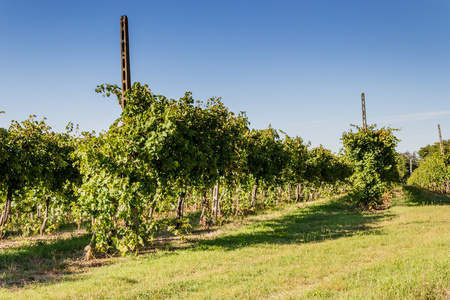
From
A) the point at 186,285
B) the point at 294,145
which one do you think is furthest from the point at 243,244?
the point at 294,145

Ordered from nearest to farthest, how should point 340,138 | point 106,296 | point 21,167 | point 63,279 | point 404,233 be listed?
point 106,296 → point 63,279 → point 21,167 → point 404,233 → point 340,138

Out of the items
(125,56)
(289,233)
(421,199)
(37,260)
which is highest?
(125,56)

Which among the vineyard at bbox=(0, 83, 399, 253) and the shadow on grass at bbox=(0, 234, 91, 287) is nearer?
the shadow on grass at bbox=(0, 234, 91, 287)

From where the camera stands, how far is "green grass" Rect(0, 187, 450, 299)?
6.04 metres

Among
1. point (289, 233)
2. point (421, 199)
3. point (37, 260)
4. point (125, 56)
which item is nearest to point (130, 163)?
point (125, 56)

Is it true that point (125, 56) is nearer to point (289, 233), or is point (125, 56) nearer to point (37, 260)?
point (37, 260)

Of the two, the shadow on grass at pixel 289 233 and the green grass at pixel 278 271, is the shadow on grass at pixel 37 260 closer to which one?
the green grass at pixel 278 271

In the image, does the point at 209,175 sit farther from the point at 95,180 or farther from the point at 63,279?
the point at 63,279

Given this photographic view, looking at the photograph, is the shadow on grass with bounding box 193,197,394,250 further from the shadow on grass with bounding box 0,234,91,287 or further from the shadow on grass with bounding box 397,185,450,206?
the shadow on grass with bounding box 397,185,450,206

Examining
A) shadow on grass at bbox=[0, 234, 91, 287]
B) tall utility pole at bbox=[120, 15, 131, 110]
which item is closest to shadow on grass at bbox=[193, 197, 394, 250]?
shadow on grass at bbox=[0, 234, 91, 287]

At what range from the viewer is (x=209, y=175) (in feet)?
42.0

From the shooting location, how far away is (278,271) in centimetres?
788

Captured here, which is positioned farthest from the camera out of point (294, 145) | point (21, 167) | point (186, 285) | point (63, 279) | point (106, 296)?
point (294, 145)

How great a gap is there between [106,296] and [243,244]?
6.69 m
